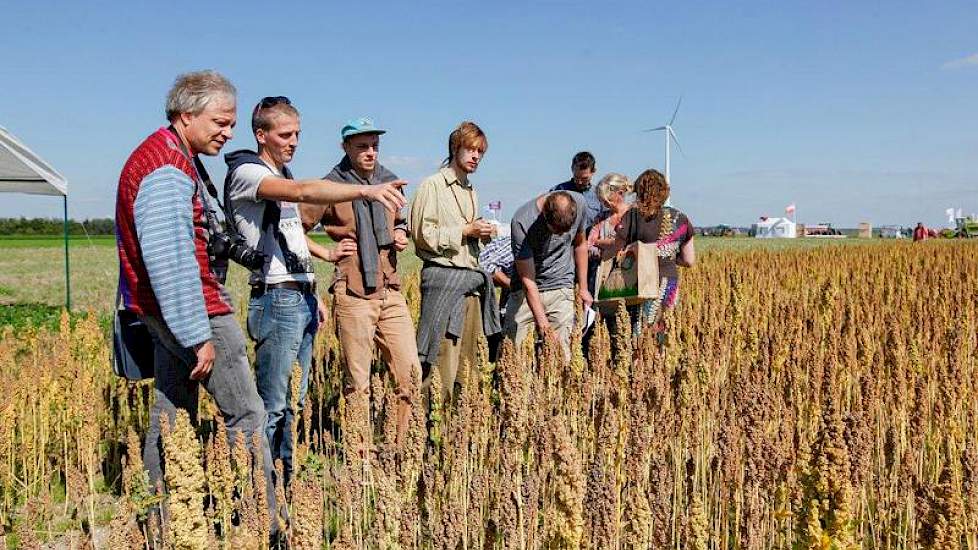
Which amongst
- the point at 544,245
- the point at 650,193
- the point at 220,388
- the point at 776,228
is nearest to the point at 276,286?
the point at 220,388

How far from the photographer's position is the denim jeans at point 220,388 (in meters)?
2.87

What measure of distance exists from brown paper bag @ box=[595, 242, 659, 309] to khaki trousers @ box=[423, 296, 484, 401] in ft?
3.07

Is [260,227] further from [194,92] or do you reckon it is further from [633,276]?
[633,276]

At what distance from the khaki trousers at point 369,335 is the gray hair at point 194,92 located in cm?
138

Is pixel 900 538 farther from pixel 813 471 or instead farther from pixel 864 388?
pixel 813 471

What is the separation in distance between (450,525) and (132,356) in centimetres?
170

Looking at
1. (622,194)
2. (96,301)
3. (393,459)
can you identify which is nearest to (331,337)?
(622,194)

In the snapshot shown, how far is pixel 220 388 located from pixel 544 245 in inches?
91.4

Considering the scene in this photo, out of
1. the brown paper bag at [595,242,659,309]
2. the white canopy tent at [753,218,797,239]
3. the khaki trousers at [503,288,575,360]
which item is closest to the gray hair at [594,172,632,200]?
the brown paper bag at [595,242,659,309]

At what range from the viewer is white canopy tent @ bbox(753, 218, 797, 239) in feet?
288

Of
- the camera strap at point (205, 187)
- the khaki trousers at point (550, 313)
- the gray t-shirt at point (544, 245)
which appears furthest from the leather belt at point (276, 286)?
the khaki trousers at point (550, 313)

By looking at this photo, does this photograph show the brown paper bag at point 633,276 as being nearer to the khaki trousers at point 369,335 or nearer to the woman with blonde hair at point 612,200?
the woman with blonde hair at point 612,200

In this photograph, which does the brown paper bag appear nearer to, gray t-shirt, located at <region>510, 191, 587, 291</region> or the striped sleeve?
gray t-shirt, located at <region>510, 191, 587, 291</region>

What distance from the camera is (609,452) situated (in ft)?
9.16
